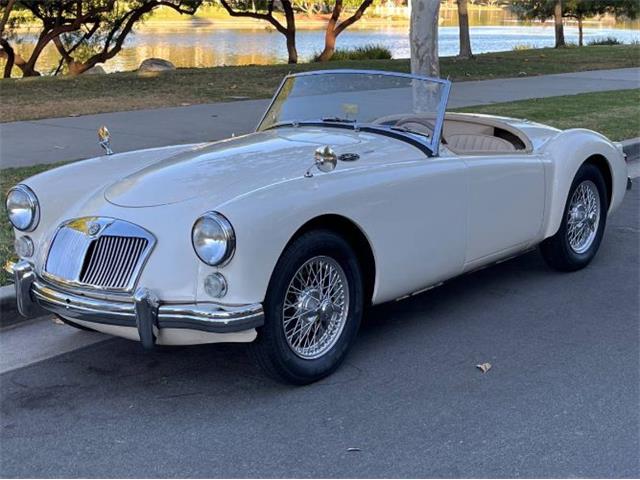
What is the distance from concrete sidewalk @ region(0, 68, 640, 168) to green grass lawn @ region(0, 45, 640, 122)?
798 millimetres

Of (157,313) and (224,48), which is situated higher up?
(224,48)

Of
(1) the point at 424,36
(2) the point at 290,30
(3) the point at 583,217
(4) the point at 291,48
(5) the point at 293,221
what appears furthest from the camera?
(2) the point at 290,30

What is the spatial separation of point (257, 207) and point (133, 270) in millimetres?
627

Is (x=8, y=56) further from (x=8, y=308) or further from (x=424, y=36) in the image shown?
(x=8, y=308)

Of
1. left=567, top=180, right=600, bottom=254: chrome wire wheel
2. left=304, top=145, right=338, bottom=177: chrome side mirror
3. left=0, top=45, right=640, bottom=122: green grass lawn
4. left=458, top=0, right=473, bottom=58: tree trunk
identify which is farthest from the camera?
left=458, top=0, right=473, bottom=58: tree trunk

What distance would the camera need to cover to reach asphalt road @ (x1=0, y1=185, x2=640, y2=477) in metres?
3.40

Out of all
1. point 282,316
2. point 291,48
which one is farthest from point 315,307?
point 291,48

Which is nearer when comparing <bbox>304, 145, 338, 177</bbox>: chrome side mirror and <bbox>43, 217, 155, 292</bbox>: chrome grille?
<bbox>43, 217, 155, 292</bbox>: chrome grille

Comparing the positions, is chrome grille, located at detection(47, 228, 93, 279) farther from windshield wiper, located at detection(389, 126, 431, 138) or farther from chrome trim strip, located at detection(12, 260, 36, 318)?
windshield wiper, located at detection(389, 126, 431, 138)

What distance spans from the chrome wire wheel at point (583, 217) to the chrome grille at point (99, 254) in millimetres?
3177

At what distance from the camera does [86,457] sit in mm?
3451

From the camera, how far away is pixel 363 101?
519cm

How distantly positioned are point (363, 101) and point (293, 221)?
1.58 metres

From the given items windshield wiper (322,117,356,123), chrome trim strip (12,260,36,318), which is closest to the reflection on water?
windshield wiper (322,117,356,123)
